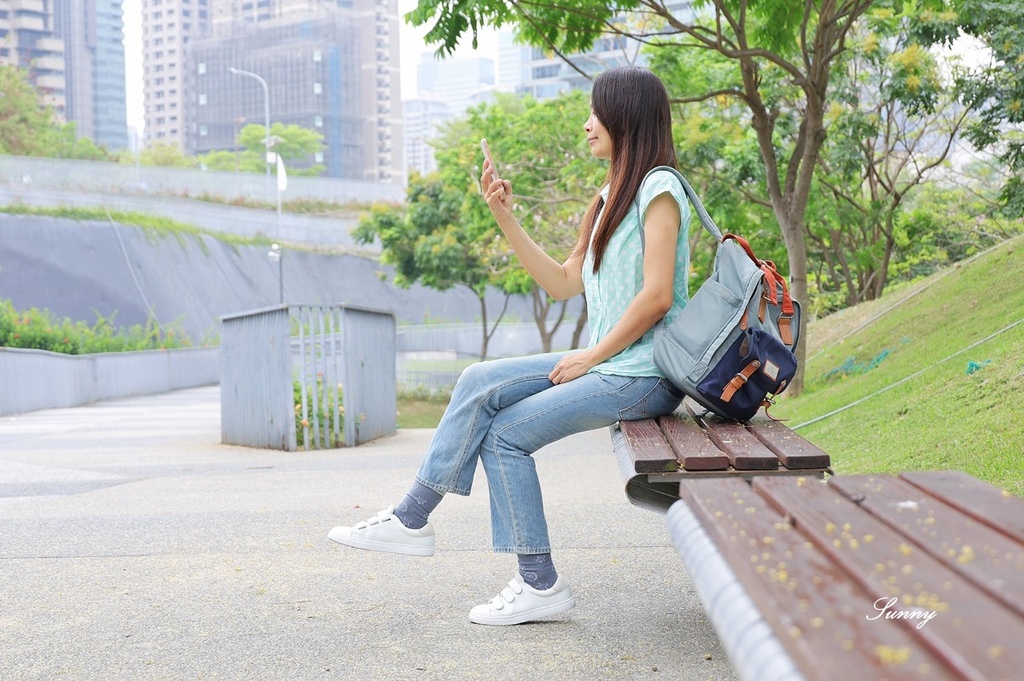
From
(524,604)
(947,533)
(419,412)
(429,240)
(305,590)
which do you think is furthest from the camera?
(429,240)

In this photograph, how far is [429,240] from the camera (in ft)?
113

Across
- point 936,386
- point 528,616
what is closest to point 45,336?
point 936,386

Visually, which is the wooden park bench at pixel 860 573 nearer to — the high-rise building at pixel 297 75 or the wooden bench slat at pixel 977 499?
the wooden bench slat at pixel 977 499

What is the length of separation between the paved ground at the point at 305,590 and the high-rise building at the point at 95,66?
114 m

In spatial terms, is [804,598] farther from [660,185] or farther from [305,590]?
[305,590]

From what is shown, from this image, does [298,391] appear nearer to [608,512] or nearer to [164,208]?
[608,512]

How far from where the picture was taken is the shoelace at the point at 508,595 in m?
3.52

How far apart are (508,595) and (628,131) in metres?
1.45

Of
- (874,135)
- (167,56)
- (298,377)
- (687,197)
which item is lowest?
(298,377)

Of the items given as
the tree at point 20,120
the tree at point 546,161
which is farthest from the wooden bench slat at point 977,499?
the tree at point 20,120

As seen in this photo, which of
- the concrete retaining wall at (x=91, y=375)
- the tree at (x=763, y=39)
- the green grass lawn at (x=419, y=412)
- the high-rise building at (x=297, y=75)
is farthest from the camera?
the high-rise building at (x=297, y=75)

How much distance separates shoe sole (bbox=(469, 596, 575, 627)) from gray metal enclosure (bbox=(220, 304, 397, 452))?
23.6 ft

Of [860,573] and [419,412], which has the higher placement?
[860,573]

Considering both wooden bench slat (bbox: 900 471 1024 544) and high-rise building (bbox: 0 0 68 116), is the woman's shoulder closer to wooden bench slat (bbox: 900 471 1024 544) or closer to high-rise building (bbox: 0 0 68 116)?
wooden bench slat (bbox: 900 471 1024 544)
